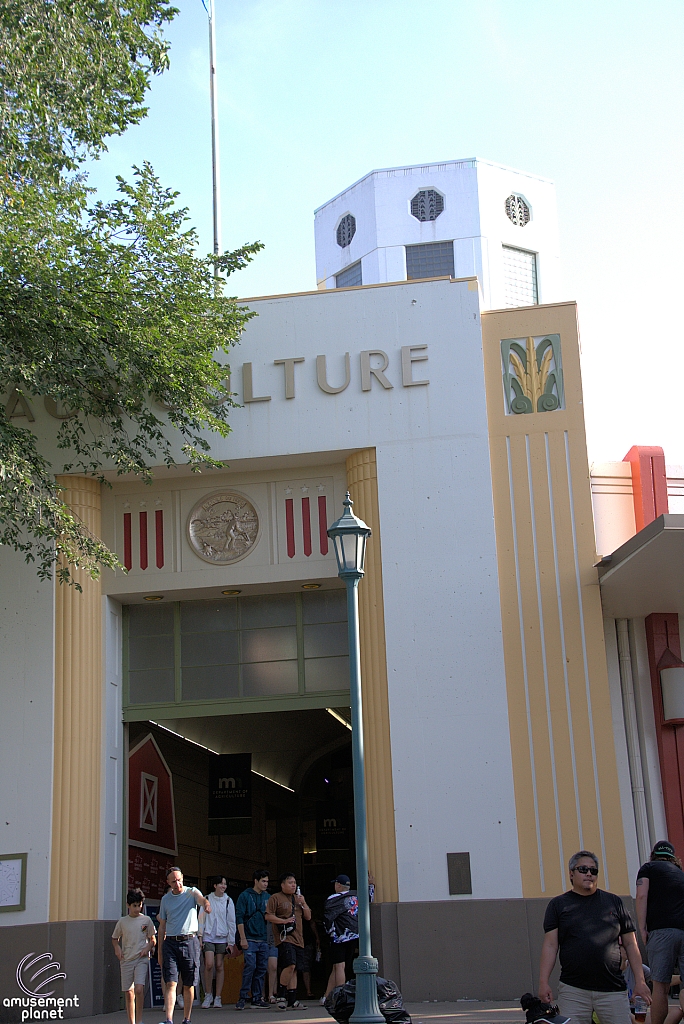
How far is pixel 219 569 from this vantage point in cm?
1531

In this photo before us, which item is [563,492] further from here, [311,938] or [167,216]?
[311,938]

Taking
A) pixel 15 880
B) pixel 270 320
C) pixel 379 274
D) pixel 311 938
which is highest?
pixel 379 274

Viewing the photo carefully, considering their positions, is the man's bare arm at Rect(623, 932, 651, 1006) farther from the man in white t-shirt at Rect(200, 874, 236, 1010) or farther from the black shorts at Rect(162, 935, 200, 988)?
the man in white t-shirt at Rect(200, 874, 236, 1010)

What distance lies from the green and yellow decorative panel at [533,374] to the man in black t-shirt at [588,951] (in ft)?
28.4

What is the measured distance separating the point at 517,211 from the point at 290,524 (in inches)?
1452

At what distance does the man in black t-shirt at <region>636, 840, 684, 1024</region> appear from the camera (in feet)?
29.1

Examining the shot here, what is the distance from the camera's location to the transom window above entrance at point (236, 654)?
15.3m

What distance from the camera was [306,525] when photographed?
15258 mm

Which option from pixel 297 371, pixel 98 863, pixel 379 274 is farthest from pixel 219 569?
pixel 379 274

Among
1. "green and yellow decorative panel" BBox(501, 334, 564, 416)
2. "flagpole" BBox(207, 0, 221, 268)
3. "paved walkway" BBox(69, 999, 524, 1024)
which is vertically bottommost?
"paved walkway" BBox(69, 999, 524, 1024)

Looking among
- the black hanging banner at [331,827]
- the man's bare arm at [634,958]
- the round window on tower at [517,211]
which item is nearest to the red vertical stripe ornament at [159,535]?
the man's bare arm at [634,958]

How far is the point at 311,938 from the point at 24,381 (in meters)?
9.40

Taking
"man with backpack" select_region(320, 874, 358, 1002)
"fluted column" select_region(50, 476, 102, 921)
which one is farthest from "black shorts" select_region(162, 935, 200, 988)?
"fluted column" select_region(50, 476, 102, 921)

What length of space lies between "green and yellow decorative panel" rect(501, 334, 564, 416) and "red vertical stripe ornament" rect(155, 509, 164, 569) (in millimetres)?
4947
